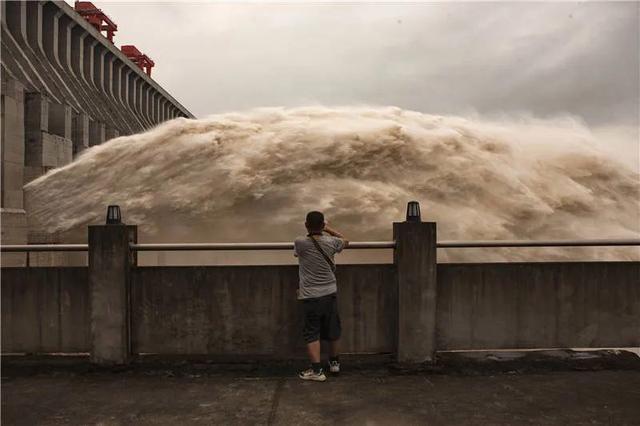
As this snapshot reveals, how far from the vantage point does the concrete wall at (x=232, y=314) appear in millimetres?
5328

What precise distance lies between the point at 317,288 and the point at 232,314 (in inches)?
43.0

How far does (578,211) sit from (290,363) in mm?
15494

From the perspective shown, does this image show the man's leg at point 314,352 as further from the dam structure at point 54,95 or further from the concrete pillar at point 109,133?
the concrete pillar at point 109,133

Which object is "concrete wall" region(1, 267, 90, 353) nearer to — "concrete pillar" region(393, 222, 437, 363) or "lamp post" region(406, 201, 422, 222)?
"concrete pillar" region(393, 222, 437, 363)

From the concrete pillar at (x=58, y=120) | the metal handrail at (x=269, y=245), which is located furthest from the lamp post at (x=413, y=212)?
the concrete pillar at (x=58, y=120)

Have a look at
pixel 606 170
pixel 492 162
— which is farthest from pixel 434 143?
pixel 606 170

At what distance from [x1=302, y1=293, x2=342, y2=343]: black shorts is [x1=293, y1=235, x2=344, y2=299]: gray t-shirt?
0.07 metres

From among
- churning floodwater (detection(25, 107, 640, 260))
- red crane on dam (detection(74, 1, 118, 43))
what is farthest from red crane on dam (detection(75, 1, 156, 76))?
churning floodwater (detection(25, 107, 640, 260))

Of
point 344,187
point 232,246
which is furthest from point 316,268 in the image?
point 344,187

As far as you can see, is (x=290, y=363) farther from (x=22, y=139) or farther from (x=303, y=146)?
(x=22, y=139)

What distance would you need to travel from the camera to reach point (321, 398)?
4.38 meters

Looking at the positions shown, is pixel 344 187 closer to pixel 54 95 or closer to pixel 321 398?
pixel 321 398

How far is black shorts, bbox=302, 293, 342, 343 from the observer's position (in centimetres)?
486

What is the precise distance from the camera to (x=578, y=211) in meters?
17.5
